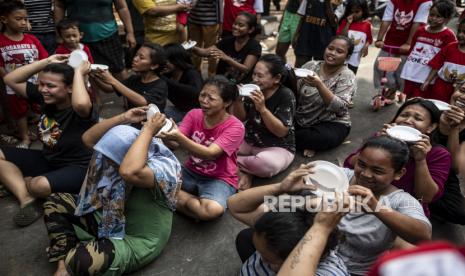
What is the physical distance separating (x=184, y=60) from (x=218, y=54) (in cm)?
39

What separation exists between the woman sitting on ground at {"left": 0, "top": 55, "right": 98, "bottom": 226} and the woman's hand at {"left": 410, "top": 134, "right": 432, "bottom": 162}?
6.97 ft

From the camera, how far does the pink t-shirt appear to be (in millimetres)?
2857

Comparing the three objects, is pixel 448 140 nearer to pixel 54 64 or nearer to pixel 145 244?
pixel 145 244

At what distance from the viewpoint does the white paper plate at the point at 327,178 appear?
1.87 metres

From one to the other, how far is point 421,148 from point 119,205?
1.77m

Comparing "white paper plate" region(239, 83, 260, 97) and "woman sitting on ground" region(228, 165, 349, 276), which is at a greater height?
"white paper plate" region(239, 83, 260, 97)

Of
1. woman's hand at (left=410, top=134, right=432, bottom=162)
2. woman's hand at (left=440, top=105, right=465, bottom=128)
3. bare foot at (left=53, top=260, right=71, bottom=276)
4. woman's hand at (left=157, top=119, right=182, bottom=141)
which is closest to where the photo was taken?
woman's hand at (left=410, top=134, right=432, bottom=162)

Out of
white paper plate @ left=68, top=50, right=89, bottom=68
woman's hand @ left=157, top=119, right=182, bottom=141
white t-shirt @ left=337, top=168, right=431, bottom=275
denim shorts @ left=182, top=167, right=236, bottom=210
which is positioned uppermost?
white paper plate @ left=68, top=50, right=89, bottom=68

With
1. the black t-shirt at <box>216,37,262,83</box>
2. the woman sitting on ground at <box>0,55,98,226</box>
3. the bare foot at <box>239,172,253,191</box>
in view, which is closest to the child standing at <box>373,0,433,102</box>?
the black t-shirt at <box>216,37,262,83</box>

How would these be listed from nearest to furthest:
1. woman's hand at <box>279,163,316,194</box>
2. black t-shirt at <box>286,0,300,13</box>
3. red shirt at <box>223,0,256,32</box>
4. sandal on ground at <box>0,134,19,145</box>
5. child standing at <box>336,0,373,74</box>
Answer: woman's hand at <box>279,163,316,194</box>, sandal on ground at <box>0,134,19,145</box>, child standing at <box>336,0,373,74</box>, red shirt at <box>223,0,256,32</box>, black t-shirt at <box>286,0,300,13</box>

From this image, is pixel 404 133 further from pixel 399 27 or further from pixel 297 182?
pixel 399 27

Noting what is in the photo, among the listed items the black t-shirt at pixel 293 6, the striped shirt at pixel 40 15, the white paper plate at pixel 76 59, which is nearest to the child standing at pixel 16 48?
the striped shirt at pixel 40 15

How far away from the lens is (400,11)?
4.40 meters

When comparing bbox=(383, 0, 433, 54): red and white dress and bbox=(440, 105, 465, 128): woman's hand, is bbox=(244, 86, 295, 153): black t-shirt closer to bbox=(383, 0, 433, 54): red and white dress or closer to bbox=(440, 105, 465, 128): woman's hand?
bbox=(440, 105, 465, 128): woman's hand
